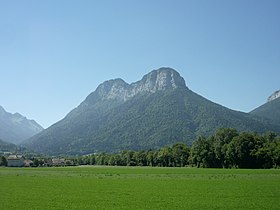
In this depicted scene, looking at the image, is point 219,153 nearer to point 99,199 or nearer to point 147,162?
point 147,162

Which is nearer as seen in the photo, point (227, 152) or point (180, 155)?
point (227, 152)

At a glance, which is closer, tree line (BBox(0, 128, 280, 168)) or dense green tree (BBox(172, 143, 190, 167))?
tree line (BBox(0, 128, 280, 168))

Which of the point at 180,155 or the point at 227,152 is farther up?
the point at 180,155

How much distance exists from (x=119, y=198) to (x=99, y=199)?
1.64 meters

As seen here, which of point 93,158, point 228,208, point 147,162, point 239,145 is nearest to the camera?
point 228,208

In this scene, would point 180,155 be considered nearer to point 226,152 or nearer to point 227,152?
point 226,152

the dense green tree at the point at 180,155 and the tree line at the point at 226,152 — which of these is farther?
the dense green tree at the point at 180,155

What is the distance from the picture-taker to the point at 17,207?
78.8 feet

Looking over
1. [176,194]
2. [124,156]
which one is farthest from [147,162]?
[176,194]

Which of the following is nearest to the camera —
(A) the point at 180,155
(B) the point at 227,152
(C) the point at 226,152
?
(B) the point at 227,152

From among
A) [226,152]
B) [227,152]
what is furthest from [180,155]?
[227,152]

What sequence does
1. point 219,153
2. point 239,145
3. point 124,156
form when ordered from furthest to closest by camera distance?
point 124,156 < point 219,153 < point 239,145

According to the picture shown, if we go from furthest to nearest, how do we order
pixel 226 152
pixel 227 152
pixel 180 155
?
1. pixel 180 155
2. pixel 226 152
3. pixel 227 152

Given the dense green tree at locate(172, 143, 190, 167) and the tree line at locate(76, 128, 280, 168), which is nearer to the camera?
the tree line at locate(76, 128, 280, 168)
